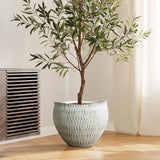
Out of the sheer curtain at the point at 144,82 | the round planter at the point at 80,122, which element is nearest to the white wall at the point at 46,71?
the sheer curtain at the point at 144,82

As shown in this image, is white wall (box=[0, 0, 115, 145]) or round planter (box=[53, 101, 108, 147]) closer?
round planter (box=[53, 101, 108, 147])

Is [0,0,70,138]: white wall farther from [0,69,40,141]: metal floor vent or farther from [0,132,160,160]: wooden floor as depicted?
[0,132,160,160]: wooden floor

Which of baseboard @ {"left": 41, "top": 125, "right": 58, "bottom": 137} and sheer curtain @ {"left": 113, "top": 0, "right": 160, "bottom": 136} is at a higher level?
sheer curtain @ {"left": 113, "top": 0, "right": 160, "bottom": 136}

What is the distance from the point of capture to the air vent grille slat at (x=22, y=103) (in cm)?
263

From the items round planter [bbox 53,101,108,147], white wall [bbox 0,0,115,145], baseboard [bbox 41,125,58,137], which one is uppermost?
→ white wall [bbox 0,0,115,145]

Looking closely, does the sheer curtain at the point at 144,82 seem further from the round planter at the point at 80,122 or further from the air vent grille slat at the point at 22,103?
the air vent grille slat at the point at 22,103

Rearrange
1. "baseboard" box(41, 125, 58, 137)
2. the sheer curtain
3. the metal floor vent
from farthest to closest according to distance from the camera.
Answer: "baseboard" box(41, 125, 58, 137)
the sheer curtain
the metal floor vent

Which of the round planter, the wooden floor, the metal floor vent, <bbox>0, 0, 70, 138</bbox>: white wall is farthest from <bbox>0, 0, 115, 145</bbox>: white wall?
the round planter

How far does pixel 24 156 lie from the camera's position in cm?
227

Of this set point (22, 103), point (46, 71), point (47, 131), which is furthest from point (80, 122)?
point (46, 71)

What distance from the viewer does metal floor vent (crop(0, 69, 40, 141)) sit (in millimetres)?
2580

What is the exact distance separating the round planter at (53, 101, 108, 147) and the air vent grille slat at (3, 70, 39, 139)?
42 centimetres

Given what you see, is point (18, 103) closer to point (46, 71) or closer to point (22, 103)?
point (22, 103)

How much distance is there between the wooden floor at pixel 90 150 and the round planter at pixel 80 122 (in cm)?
9
